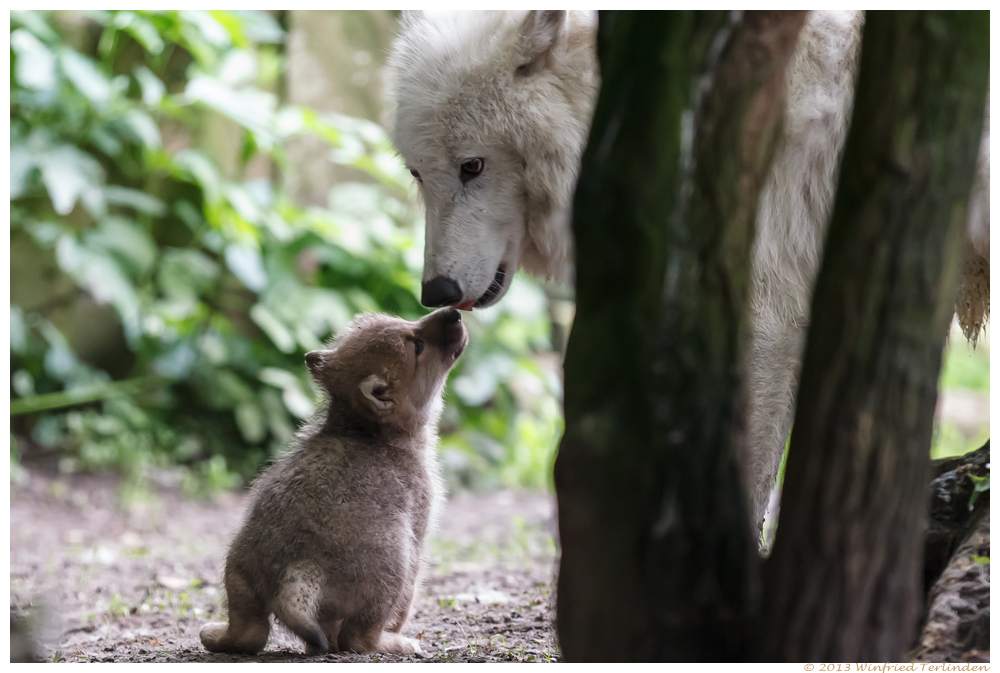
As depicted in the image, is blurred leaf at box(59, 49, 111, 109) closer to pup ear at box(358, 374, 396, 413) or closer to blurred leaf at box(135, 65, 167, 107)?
blurred leaf at box(135, 65, 167, 107)

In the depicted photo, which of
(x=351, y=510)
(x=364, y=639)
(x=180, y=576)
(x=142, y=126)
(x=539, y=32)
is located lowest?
(x=180, y=576)

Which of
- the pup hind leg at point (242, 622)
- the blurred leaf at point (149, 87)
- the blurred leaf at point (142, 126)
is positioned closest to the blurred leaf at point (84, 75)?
the blurred leaf at point (142, 126)

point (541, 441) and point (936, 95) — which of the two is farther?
point (541, 441)

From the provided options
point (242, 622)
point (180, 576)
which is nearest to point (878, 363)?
point (242, 622)

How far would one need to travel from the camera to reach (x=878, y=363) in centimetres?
166

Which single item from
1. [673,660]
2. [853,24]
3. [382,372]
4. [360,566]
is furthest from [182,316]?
[673,660]

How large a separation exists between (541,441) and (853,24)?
580 cm

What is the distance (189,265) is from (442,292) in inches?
165

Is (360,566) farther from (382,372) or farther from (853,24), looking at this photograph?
(853,24)

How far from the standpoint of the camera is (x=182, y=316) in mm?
7094

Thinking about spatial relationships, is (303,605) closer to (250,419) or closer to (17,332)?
(250,419)

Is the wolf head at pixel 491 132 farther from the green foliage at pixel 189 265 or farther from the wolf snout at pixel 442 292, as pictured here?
the green foliage at pixel 189 265

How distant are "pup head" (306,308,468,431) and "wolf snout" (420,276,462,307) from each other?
0.18 ft

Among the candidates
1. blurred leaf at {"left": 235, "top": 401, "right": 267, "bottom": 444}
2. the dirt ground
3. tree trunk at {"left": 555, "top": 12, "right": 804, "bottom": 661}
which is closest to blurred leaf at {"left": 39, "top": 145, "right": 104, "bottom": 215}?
blurred leaf at {"left": 235, "top": 401, "right": 267, "bottom": 444}
